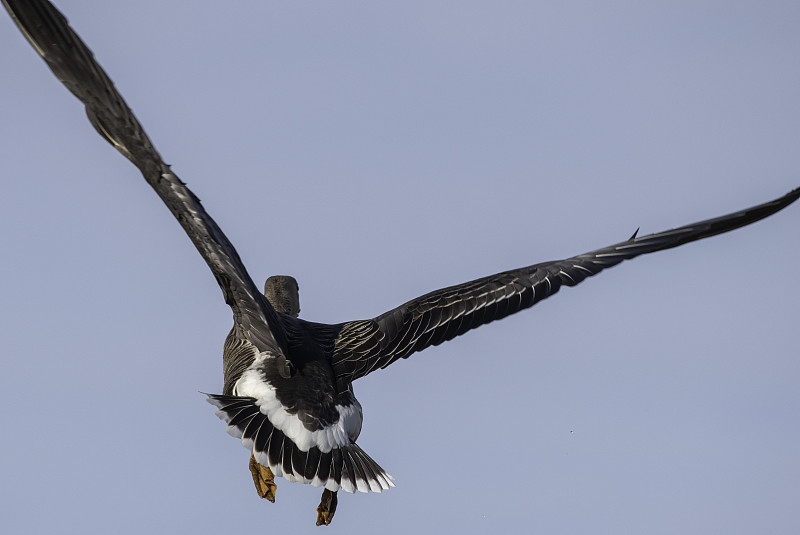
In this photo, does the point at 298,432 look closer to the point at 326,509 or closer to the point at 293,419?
the point at 293,419

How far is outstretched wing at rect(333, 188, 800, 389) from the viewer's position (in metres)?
10.8

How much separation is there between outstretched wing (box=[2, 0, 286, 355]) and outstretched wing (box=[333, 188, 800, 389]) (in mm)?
1128

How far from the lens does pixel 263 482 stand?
9906mm

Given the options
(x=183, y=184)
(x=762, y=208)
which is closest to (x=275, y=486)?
(x=183, y=184)

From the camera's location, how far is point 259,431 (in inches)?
360

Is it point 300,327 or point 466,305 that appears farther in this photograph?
point 466,305

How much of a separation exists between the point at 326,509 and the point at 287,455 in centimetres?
94

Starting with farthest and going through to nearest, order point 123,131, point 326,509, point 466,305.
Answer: point 466,305, point 326,509, point 123,131

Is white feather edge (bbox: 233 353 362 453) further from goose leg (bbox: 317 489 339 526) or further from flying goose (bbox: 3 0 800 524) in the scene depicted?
goose leg (bbox: 317 489 339 526)

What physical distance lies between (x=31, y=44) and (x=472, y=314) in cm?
462

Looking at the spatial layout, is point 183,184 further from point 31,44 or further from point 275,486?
point 275,486

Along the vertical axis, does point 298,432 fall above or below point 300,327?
below

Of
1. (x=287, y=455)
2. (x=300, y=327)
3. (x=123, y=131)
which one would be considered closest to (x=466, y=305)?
(x=300, y=327)

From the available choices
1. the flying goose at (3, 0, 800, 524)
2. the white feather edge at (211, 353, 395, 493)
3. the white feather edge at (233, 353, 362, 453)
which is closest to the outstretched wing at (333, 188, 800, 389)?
the flying goose at (3, 0, 800, 524)
